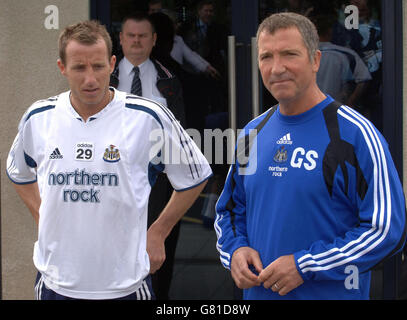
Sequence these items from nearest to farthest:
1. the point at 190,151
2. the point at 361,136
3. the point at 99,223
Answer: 1. the point at 361,136
2. the point at 99,223
3. the point at 190,151

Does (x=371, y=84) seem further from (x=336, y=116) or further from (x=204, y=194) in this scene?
(x=336, y=116)

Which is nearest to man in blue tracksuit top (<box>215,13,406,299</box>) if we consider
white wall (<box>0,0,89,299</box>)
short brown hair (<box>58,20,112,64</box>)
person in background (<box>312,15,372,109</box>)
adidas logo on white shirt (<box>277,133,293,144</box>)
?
adidas logo on white shirt (<box>277,133,293,144</box>)

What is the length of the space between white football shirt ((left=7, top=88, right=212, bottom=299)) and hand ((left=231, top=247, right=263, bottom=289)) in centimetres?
42

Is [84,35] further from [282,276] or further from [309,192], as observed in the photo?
[282,276]

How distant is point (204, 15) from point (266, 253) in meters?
2.19

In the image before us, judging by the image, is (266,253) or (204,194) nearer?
(266,253)

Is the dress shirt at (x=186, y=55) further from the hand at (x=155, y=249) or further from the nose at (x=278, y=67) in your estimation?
the nose at (x=278, y=67)

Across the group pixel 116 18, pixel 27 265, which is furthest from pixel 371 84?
pixel 27 265

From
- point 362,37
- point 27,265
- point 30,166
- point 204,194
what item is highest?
point 362,37

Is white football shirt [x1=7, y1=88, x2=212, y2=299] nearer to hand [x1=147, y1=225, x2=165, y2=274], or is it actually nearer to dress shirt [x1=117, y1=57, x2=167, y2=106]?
hand [x1=147, y1=225, x2=165, y2=274]

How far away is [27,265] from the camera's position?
13.9 feet

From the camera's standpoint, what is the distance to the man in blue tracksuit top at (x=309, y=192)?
2.12 metres

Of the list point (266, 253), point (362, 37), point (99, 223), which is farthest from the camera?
point (362, 37)

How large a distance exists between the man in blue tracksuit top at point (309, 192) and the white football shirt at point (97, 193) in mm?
450
